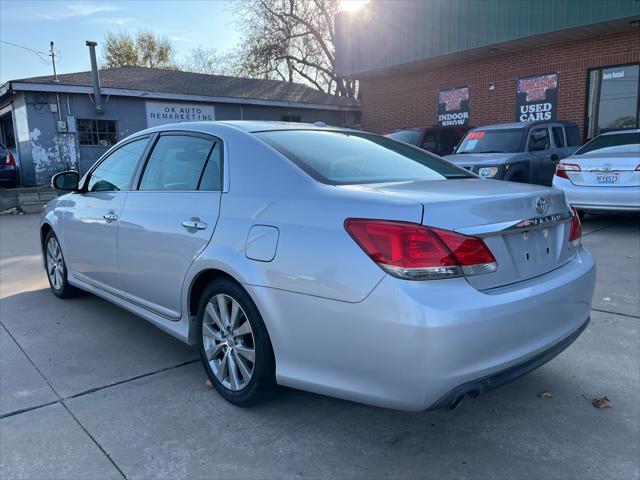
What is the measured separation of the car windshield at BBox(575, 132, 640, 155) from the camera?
301 inches

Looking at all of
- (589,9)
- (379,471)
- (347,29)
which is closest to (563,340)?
(379,471)

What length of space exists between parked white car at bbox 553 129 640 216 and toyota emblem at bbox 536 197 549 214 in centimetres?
570

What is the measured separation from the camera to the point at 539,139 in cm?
956

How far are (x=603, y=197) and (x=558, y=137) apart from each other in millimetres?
2922

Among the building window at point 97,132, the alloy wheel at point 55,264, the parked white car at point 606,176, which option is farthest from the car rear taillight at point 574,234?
the building window at point 97,132

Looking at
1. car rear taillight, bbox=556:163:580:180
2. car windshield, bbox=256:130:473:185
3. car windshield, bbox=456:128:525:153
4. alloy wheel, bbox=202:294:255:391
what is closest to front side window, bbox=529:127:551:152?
car windshield, bbox=456:128:525:153

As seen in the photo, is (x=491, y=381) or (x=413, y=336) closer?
(x=413, y=336)

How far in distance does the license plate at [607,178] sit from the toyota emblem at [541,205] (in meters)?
5.82

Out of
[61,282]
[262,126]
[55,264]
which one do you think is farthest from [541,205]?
[55,264]

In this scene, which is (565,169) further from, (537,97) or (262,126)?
(537,97)

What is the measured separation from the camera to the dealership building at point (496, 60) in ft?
39.6

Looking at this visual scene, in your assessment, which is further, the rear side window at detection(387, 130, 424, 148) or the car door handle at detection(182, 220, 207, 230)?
the rear side window at detection(387, 130, 424, 148)

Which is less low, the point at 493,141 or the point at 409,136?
the point at 409,136

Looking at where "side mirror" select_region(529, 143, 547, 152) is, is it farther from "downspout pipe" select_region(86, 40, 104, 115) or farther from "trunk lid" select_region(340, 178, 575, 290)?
"downspout pipe" select_region(86, 40, 104, 115)
